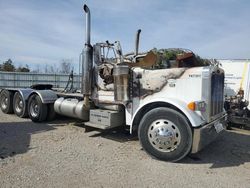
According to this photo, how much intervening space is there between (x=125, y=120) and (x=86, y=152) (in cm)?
137

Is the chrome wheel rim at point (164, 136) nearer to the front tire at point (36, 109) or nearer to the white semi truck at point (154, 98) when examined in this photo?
the white semi truck at point (154, 98)

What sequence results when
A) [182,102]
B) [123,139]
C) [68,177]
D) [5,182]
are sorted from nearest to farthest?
[5,182], [68,177], [182,102], [123,139]

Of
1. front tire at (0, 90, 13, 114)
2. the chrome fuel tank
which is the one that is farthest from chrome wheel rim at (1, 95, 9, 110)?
the chrome fuel tank

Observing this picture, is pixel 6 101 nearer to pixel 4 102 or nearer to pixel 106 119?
pixel 4 102

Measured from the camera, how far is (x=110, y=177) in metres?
4.39

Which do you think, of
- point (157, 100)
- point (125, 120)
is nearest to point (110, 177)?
point (157, 100)

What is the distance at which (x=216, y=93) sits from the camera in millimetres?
5730

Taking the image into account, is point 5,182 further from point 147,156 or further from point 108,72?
point 108,72

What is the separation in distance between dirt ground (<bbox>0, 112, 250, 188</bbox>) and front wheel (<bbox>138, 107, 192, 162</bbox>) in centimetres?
19

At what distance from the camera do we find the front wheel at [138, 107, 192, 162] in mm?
5086

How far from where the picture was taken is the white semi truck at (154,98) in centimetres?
516

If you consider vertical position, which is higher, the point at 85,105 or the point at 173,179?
the point at 85,105

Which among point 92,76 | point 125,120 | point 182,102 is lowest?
point 125,120

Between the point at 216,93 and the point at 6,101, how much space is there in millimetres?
7994
